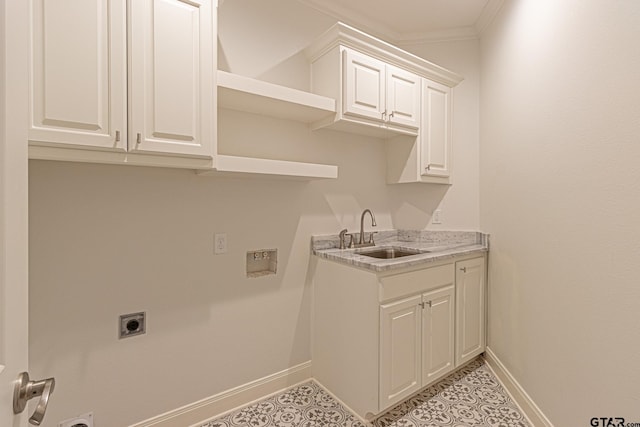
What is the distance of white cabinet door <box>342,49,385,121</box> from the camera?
80.7 inches

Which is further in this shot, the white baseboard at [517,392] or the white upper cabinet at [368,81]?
the white upper cabinet at [368,81]

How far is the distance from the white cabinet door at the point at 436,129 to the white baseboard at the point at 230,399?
1798mm

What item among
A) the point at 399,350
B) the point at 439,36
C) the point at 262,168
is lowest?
the point at 399,350

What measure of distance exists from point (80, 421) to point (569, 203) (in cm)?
261

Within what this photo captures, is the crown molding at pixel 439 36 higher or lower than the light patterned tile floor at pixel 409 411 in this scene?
higher

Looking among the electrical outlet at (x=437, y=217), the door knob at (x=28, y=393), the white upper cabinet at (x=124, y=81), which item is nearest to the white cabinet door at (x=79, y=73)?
the white upper cabinet at (x=124, y=81)

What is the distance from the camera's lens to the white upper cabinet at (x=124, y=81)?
117 centimetres

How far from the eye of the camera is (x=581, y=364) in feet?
4.95

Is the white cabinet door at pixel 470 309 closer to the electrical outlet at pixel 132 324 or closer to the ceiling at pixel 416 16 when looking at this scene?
the ceiling at pixel 416 16

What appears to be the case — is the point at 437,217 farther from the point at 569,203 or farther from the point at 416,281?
the point at 569,203

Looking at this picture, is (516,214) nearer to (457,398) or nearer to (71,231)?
(457,398)

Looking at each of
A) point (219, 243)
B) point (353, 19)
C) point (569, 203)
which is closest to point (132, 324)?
point (219, 243)

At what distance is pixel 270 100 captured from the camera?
1.81 m

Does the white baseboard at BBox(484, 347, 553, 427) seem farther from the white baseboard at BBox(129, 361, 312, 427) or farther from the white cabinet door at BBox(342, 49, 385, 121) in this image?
the white cabinet door at BBox(342, 49, 385, 121)
